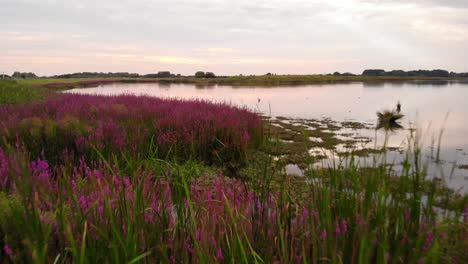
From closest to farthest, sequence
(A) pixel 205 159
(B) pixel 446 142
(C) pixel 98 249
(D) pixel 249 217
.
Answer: (C) pixel 98 249, (D) pixel 249 217, (A) pixel 205 159, (B) pixel 446 142

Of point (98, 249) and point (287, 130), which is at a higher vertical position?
point (98, 249)

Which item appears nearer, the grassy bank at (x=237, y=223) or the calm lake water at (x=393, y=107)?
the grassy bank at (x=237, y=223)

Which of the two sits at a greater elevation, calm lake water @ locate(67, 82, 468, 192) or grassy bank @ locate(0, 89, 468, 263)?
grassy bank @ locate(0, 89, 468, 263)

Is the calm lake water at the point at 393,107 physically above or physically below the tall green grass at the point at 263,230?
below

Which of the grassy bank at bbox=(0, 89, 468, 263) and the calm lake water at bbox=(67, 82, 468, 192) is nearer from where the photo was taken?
the grassy bank at bbox=(0, 89, 468, 263)

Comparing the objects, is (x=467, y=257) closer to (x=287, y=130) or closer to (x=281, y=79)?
(x=287, y=130)

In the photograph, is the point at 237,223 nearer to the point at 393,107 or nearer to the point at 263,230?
the point at 263,230

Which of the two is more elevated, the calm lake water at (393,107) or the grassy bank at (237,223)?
the grassy bank at (237,223)

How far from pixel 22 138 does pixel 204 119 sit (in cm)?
474

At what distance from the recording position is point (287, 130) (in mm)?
16969

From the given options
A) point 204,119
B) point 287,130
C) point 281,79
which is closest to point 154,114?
point 204,119

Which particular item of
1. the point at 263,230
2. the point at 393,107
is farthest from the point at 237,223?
the point at 393,107

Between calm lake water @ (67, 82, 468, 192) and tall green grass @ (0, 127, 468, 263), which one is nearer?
tall green grass @ (0, 127, 468, 263)

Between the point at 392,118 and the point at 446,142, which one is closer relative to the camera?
the point at 446,142
